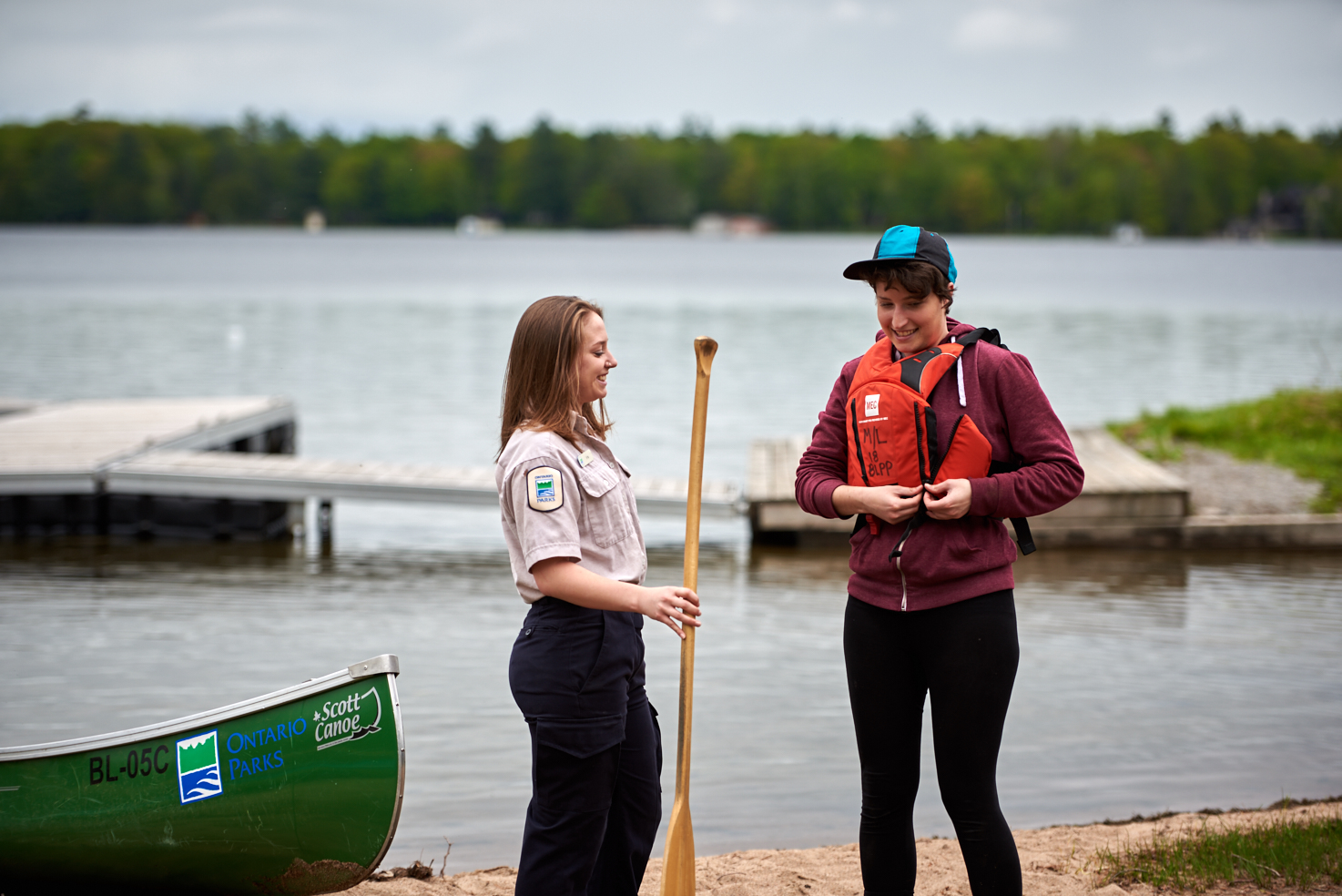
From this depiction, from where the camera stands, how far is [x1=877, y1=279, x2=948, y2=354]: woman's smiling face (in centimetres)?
297

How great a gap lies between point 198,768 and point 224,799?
0.11 m

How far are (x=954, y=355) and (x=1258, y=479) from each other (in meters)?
8.96

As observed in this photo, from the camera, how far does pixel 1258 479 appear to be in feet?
35.6

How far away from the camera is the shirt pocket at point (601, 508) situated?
2.84m

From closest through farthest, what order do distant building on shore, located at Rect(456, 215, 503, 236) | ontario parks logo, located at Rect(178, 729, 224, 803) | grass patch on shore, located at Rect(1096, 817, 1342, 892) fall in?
ontario parks logo, located at Rect(178, 729, 224, 803)
grass patch on shore, located at Rect(1096, 817, 1342, 892)
distant building on shore, located at Rect(456, 215, 503, 236)

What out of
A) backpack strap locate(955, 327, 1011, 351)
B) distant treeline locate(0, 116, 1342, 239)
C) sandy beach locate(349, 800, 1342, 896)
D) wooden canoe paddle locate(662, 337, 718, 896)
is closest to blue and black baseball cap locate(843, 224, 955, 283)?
backpack strap locate(955, 327, 1011, 351)

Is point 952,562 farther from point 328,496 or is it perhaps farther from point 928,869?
point 328,496

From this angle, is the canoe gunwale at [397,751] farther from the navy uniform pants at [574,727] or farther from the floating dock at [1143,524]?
the floating dock at [1143,524]

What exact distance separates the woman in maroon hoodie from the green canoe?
1.25 metres

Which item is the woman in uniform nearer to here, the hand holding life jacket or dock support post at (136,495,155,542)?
the hand holding life jacket

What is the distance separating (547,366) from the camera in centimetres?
288

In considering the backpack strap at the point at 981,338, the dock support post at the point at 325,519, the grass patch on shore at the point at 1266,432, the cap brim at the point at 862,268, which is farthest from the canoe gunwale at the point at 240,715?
the grass patch on shore at the point at 1266,432

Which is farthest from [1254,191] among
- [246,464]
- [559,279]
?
[246,464]

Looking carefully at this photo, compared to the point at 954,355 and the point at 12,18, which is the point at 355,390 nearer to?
the point at 954,355
